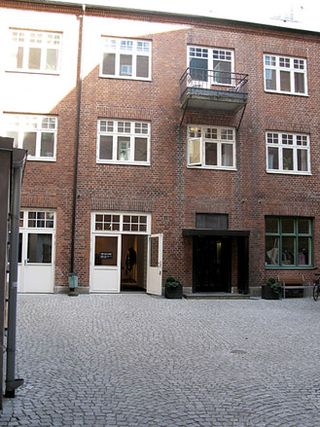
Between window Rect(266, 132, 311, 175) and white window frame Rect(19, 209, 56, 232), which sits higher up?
window Rect(266, 132, 311, 175)

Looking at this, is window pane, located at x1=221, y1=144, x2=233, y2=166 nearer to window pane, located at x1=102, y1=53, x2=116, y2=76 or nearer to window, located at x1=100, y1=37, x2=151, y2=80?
window, located at x1=100, y1=37, x2=151, y2=80

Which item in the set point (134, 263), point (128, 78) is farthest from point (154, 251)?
point (128, 78)

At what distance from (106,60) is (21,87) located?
11.1 ft

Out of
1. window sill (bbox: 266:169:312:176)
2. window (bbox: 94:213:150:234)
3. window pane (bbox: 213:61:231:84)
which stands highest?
window pane (bbox: 213:61:231:84)

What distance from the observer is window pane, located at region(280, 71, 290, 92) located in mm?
18828

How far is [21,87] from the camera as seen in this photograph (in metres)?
16.7

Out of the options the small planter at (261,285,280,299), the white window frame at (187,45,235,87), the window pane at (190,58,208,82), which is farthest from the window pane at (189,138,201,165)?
the small planter at (261,285,280,299)

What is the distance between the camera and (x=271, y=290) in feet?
54.4

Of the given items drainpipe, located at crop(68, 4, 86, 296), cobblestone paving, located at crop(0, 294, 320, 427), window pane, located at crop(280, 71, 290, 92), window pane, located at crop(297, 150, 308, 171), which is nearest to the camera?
cobblestone paving, located at crop(0, 294, 320, 427)

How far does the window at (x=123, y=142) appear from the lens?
55.7 ft

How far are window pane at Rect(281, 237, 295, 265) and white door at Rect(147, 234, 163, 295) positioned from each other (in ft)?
17.9

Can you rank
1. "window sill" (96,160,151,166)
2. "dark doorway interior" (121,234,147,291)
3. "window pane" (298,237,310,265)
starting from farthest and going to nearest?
1. "window pane" (298,237,310,265)
2. "dark doorway interior" (121,234,147,291)
3. "window sill" (96,160,151,166)

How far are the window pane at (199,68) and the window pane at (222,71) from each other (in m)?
0.38

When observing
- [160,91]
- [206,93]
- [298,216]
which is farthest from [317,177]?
[160,91]
